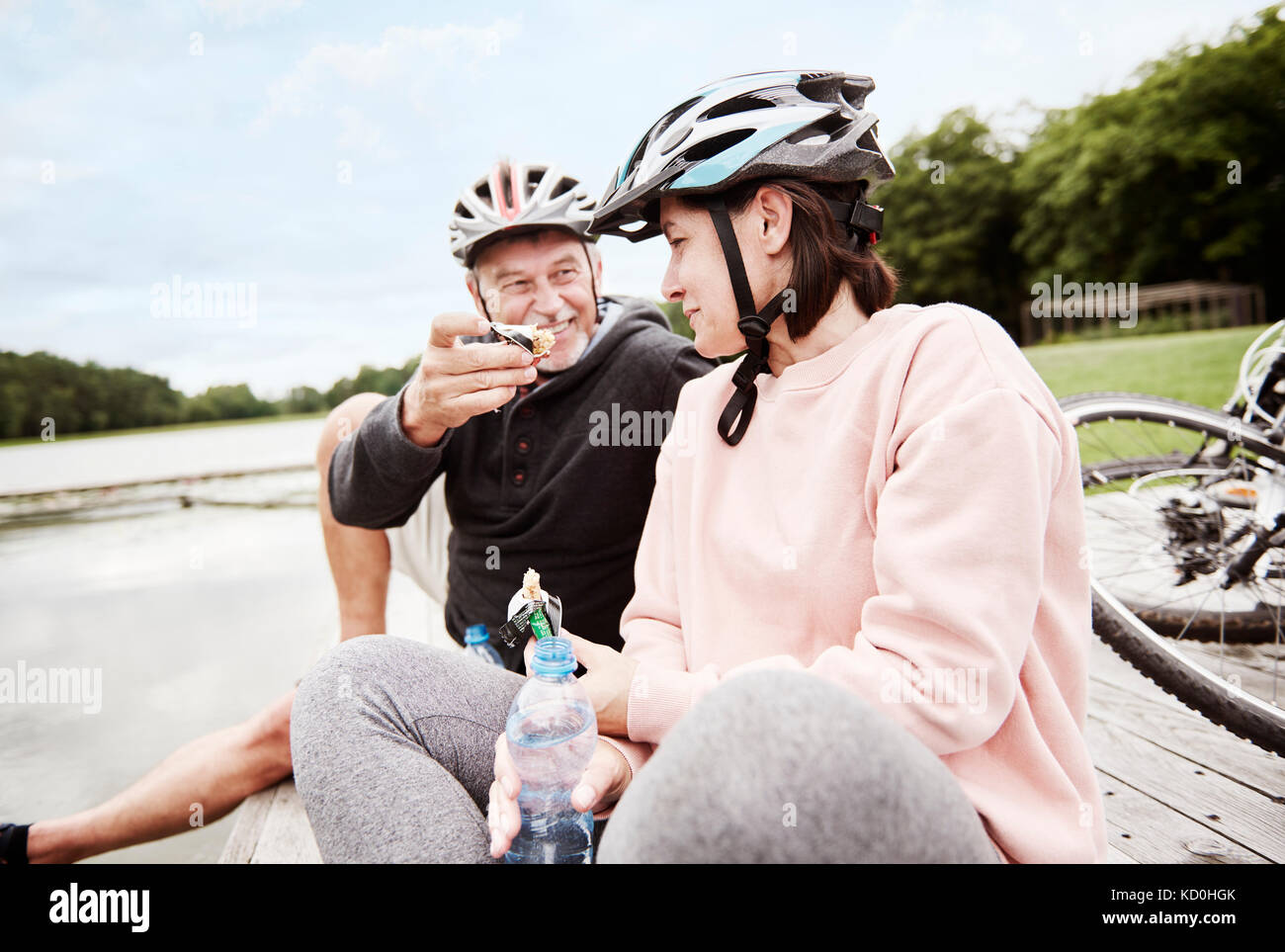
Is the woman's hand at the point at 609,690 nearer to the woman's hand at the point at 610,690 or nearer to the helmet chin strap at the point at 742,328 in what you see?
the woman's hand at the point at 610,690

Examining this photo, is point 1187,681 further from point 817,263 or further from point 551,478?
point 551,478

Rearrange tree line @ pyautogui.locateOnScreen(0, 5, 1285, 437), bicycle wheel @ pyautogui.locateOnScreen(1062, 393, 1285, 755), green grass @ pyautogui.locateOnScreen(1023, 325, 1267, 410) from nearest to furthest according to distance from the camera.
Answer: bicycle wheel @ pyautogui.locateOnScreen(1062, 393, 1285, 755)
green grass @ pyautogui.locateOnScreen(1023, 325, 1267, 410)
tree line @ pyautogui.locateOnScreen(0, 5, 1285, 437)

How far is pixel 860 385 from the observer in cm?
152

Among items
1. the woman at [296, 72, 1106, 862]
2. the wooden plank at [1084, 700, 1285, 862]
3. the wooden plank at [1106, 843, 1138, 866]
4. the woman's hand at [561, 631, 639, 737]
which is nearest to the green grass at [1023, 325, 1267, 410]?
the wooden plank at [1084, 700, 1285, 862]

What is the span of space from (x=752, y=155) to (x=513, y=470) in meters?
1.29

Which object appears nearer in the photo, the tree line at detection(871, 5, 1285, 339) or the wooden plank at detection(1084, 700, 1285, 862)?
the wooden plank at detection(1084, 700, 1285, 862)

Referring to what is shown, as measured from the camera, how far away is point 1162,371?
12.0 metres

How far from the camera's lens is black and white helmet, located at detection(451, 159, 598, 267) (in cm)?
264

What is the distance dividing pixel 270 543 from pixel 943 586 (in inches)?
327

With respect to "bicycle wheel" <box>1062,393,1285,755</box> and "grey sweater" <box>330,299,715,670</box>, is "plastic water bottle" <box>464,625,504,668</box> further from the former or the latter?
"bicycle wheel" <box>1062,393,1285,755</box>

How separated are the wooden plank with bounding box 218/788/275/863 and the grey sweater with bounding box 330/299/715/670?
0.90m

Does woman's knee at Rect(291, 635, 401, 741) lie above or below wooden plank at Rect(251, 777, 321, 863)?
above
